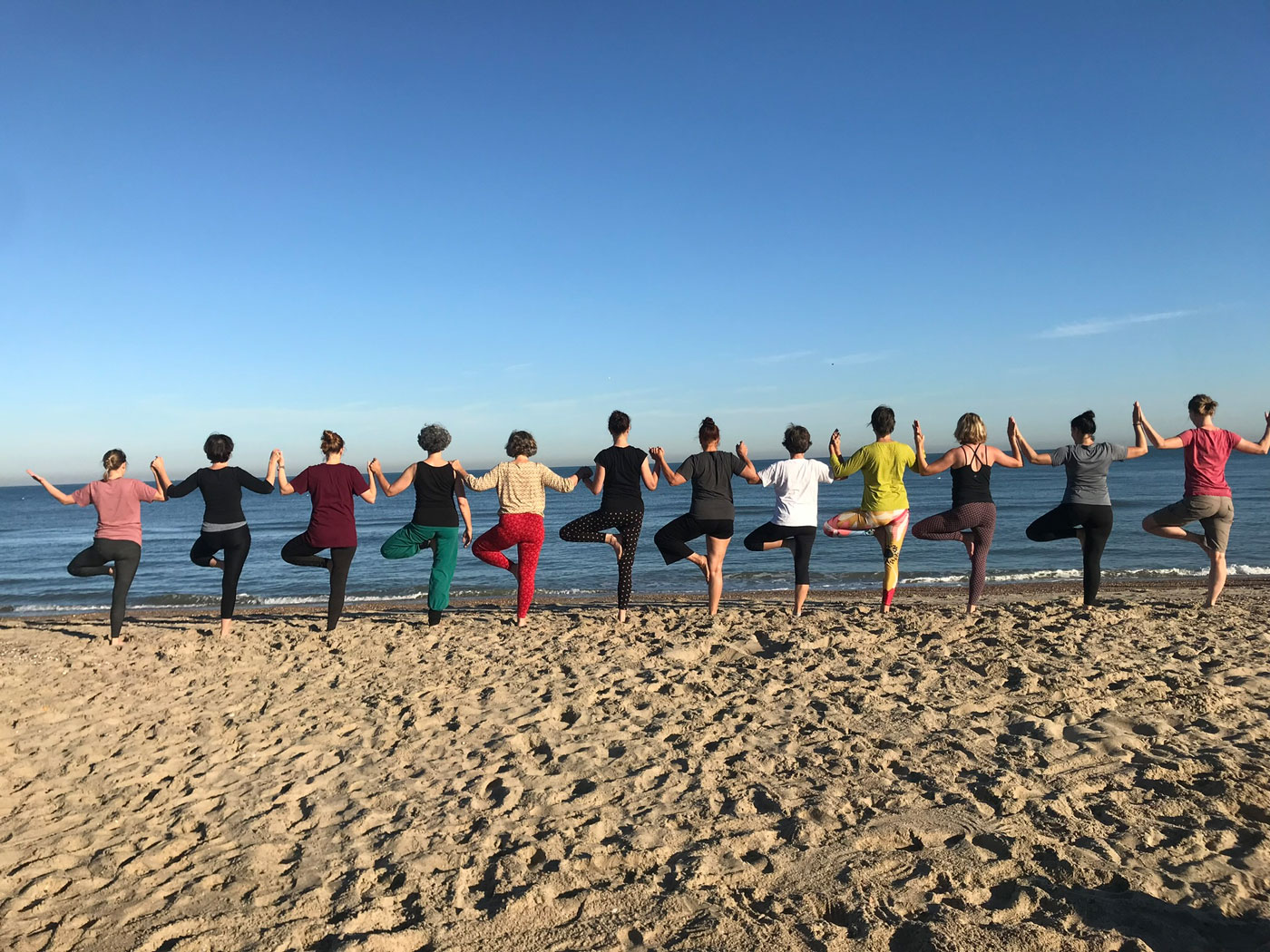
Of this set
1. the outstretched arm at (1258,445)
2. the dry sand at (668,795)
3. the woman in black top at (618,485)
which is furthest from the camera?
the woman in black top at (618,485)

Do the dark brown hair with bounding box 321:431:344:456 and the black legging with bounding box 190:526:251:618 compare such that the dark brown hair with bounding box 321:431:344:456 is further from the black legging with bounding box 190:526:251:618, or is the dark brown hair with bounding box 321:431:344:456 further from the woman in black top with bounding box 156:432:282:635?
the black legging with bounding box 190:526:251:618

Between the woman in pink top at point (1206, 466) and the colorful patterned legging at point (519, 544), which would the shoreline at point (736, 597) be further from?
the woman in pink top at point (1206, 466)

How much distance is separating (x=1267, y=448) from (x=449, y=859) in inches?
322

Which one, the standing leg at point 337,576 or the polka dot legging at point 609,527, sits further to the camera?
the standing leg at point 337,576

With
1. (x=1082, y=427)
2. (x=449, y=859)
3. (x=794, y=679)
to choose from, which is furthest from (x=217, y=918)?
(x=1082, y=427)

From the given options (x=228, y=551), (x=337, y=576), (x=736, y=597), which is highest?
(x=228, y=551)

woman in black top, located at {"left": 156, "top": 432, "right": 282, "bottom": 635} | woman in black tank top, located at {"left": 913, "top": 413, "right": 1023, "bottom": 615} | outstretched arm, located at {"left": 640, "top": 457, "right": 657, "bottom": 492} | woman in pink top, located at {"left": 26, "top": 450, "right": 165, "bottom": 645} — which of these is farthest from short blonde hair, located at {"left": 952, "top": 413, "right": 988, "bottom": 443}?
woman in pink top, located at {"left": 26, "top": 450, "right": 165, "bottom": 645}

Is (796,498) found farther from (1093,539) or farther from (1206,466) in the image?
(1206,466)

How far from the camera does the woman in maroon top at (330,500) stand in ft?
25.7

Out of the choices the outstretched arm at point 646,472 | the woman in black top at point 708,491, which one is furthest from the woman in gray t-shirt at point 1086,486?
the outstretched arm at point 646,472

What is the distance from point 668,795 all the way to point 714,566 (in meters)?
4.23

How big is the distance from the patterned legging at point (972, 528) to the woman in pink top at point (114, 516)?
7689 mm

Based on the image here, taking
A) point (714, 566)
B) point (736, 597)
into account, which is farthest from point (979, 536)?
point (736, 597)

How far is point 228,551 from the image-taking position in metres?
8.01
